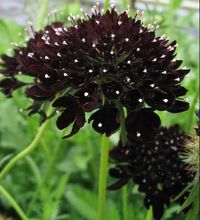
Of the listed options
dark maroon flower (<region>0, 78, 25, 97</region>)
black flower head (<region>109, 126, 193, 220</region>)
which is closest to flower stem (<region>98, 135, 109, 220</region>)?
black flower head (<region>109, 126, 193, 220</region>)

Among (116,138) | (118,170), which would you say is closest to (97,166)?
(116,138)

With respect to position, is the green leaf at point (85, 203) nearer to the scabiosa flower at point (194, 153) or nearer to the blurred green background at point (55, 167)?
the blurred green background at point (55, 167)

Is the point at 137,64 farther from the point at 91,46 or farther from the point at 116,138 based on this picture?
the point at 116,138

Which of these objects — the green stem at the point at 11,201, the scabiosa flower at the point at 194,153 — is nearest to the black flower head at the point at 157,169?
the scabiosa flower at the point at 194,153

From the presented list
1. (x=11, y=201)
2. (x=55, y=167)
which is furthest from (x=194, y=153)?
(x=55, y=167)

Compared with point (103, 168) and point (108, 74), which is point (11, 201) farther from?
point (108, 74)

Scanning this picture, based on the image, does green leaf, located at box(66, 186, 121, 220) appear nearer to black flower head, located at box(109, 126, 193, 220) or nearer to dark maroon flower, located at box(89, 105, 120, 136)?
black flower head, located at box(109, 126, 193, 220)
